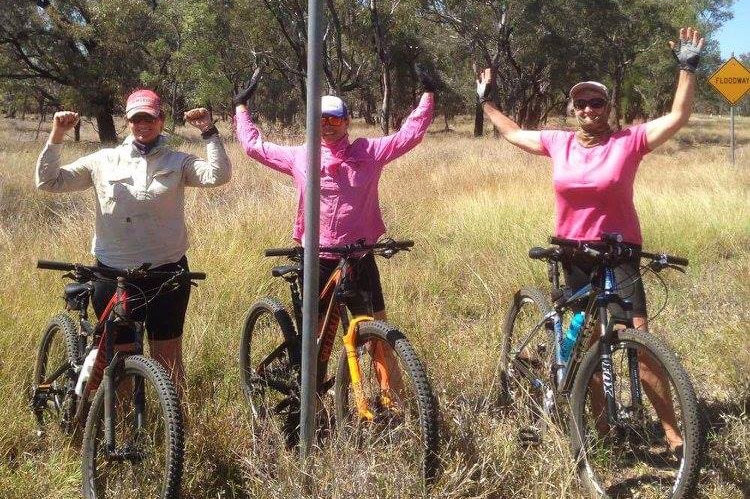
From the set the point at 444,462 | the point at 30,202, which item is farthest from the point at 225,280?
the point at 30,202

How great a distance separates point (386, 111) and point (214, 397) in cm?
1923

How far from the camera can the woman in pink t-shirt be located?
301 centimetres

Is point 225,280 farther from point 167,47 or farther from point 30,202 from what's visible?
point 167,47

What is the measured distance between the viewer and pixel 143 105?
122 inches

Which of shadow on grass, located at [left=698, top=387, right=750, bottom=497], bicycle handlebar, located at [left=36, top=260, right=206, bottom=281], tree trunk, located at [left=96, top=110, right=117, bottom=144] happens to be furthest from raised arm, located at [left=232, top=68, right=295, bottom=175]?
Result: tree trunk, located at [left=96, top=110, right=117, bottom=144]

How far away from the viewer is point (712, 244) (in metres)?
7.12

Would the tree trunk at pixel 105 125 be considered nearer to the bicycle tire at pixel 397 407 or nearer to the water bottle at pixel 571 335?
the bicycle tire at pixel 397 407

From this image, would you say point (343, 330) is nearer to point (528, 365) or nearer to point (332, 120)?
point (332, 120)

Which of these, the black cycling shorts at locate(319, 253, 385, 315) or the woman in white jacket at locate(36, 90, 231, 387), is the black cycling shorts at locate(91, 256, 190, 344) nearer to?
the woman in white jacket at locate(36, 90, 231, 387)

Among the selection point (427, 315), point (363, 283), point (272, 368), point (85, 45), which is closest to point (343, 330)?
point (363, 283)

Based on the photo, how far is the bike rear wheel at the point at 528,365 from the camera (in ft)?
10.7

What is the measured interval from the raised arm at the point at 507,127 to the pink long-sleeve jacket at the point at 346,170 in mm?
383

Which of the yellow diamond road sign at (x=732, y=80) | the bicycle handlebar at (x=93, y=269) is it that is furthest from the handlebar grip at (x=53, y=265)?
the yellow diamond road sign at (x=732, y=80)

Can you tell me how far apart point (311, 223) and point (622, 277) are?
1.62m
